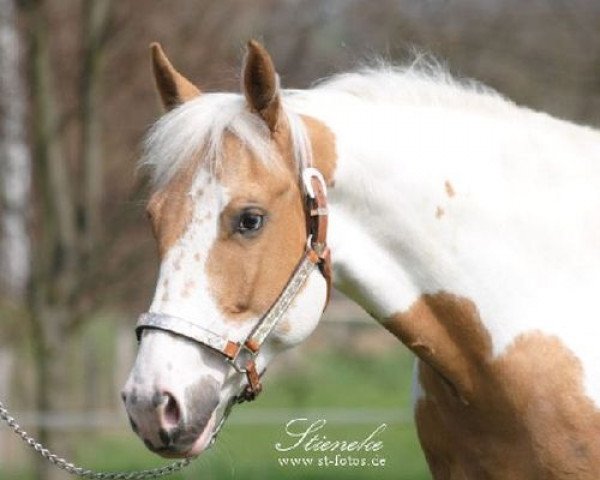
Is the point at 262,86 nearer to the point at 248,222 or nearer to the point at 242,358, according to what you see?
the point at 248,222

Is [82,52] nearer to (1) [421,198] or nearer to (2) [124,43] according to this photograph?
(2) [124,43]

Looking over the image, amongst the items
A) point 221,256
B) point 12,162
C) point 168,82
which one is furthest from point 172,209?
point 12,162

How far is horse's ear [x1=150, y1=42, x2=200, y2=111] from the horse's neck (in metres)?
0.38

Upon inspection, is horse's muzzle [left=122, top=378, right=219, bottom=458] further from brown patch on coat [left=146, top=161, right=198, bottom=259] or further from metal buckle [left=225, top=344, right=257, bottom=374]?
brown patch on coat [left=146, top=161, right=198, bottom=259]

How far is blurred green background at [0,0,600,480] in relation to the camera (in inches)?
335

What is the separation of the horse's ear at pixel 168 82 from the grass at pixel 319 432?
3.34 feet

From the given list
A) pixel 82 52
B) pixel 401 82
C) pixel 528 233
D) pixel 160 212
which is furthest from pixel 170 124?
pixel 82 52

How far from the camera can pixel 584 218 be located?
12.0 ft

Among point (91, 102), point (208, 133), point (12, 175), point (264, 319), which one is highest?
point (208, 133)

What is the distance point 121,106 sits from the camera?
32.1ft

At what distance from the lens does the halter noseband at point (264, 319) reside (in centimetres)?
319

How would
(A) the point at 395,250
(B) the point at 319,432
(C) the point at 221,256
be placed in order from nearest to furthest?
(C) the point at 221,256, (A) the point at 395,250, (B) the point at 319,432

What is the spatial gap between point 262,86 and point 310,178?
282 millimetres

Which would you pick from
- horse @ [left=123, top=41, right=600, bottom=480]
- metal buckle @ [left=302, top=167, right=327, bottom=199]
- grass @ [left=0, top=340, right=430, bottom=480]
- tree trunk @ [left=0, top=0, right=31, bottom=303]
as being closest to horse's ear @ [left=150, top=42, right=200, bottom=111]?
horse @ [left=123, top=41, right=600, bottom=480]
